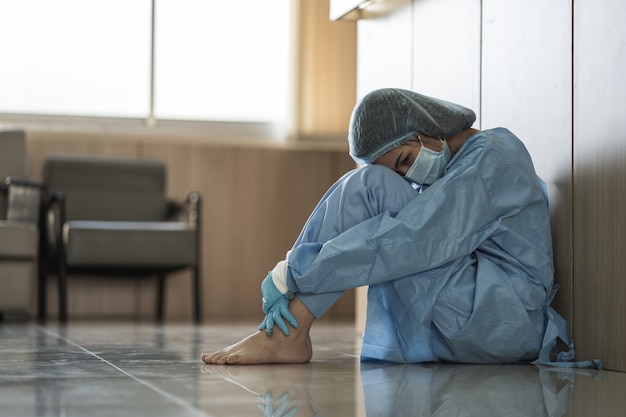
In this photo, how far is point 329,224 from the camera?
2.00 meters

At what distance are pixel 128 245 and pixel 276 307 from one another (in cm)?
308

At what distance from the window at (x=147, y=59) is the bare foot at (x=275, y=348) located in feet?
13.3

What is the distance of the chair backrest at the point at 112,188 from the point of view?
212 inches

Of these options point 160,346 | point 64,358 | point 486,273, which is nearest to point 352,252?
point 486,273

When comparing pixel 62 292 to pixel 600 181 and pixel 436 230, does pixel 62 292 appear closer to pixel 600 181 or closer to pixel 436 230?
pixel 436 230

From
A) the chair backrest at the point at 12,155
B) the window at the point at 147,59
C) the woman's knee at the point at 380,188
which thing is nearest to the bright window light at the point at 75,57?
the window at the point at 147,59

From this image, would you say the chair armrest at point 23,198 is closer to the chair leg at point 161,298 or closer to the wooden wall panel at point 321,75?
the chair leg at point 161,298

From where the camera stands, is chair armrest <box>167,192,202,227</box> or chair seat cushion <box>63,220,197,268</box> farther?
chair armrest <box>167,192,202,227</box>

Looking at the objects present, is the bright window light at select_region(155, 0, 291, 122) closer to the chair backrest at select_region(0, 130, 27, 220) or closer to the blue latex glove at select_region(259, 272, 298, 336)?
the chair backrest at select_region(0, 130, 27, 220)

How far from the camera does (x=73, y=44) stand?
5.86 meters

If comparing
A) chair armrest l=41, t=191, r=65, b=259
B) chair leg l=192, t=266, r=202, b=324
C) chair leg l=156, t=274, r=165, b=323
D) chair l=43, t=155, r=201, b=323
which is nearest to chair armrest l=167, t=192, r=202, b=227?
chair l=43, t=155, r=201, b=323

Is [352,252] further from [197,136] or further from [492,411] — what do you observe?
[197,136]

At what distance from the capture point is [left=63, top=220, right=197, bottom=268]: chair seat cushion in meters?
4.88

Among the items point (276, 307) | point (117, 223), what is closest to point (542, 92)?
point (276, 307)
